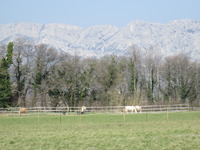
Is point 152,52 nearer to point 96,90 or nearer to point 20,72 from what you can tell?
point 96,90

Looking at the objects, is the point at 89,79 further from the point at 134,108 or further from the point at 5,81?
the point at 134,108

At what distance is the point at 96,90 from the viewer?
2643 inches

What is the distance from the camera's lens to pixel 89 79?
222 feet

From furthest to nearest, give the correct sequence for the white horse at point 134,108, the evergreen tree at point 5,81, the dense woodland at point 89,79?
1. the dense woodland at point 89,79
2. the evergreen tree at point 5,81
3. the white horse at point 134,108

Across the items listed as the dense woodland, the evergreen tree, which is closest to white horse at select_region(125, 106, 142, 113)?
the dense woodland

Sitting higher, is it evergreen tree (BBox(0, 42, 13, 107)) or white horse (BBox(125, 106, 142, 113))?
evergreen tree (BBox(0, 42, 13, 107))

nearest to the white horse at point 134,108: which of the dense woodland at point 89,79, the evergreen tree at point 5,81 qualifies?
the dense woodland at point 89,79

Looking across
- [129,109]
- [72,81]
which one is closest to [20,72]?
[72,81]

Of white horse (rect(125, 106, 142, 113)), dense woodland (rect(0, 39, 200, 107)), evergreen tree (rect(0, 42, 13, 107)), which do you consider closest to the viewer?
white horse (rect(125, 106, 142, 113))

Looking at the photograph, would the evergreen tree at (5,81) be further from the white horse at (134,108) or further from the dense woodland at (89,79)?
the white horse at (134,108)

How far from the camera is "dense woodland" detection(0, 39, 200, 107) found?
197 feet

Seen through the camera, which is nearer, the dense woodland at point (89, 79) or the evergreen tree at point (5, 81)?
the evergreen tree at point (5, 81)

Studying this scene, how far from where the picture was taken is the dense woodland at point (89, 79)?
197 ft

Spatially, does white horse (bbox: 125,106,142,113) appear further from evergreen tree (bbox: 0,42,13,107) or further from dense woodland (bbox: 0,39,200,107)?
evergreen tree (bbox: 0,42,13,107)
